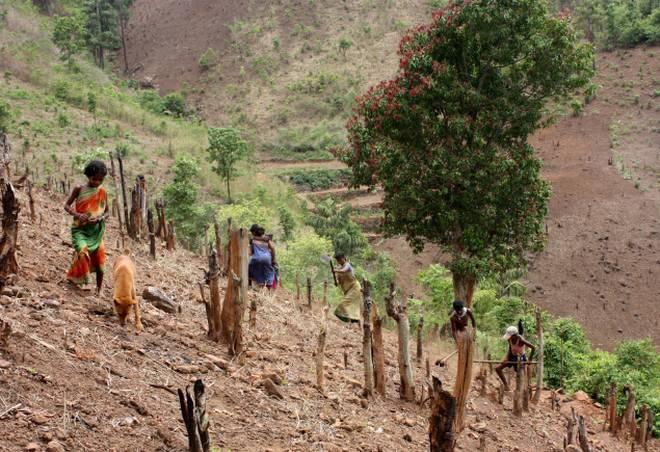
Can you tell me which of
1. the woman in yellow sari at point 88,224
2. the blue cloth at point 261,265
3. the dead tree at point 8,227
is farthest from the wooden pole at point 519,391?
the dead tree at point 8,227

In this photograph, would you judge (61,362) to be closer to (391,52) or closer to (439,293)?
(439,293)

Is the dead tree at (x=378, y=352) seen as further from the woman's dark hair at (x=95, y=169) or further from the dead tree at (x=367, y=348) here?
the woman's dark hair at (x=95, y=169)

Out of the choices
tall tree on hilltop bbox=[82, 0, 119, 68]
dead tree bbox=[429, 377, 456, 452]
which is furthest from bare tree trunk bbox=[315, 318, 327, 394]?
tall tree on hilltop bbox=[82, 0, 119, 68]

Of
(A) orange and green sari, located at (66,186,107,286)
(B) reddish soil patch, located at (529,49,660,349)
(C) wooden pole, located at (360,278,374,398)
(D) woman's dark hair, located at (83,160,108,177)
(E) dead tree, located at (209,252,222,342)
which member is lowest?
(B) reddish soil patch, located at (529,49,660,349)

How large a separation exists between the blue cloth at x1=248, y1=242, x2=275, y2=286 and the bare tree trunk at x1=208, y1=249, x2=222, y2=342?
2964mm

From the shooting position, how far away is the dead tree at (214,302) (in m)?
5.63

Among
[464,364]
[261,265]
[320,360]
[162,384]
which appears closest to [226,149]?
[261,265]

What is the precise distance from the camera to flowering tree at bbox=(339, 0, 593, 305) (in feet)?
37.9

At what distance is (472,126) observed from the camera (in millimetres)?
11688

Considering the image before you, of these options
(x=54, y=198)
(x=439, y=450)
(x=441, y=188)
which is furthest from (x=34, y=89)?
(x=439, y=450)

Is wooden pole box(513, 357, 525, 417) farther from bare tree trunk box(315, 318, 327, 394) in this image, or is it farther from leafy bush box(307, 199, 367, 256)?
leafy bush box(307, 199, 367, 256)

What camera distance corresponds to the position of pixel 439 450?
3.73 meters

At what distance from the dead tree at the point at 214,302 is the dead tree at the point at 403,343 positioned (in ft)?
5.12

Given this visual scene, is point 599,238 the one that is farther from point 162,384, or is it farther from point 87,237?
point 162,384
